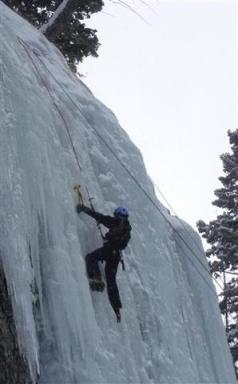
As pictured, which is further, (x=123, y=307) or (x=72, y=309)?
(x=123, y=307)

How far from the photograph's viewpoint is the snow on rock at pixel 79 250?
5395 mm

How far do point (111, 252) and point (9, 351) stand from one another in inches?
80.9

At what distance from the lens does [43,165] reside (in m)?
6.02

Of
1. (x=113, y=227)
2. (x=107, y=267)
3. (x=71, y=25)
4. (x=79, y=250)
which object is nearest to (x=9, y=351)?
(x=79, y=250)

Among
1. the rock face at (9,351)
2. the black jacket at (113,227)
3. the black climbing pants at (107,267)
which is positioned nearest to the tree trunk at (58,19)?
the black jacket at (113,227)

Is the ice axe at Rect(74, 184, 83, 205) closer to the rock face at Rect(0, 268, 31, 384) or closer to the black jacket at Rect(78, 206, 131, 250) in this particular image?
the black jacket at Rect(78, 206, 131, 250)

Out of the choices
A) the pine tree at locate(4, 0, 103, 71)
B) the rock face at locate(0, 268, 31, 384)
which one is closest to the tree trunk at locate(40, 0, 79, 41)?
the pine tree at locate(4, 0, 103, 71)

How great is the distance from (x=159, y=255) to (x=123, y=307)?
1.53 meters

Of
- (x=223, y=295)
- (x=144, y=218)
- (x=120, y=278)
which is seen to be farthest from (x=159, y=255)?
(x=223, y=295)

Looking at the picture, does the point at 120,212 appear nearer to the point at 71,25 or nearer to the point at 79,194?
the point at 79,194

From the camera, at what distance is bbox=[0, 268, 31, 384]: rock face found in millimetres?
4535

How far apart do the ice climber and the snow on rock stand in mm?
Answer: 139

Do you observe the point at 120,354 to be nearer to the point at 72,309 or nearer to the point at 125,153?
the point at 72,309

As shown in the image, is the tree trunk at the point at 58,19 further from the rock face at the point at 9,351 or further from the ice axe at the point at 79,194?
the rock face at the point at 9,351
